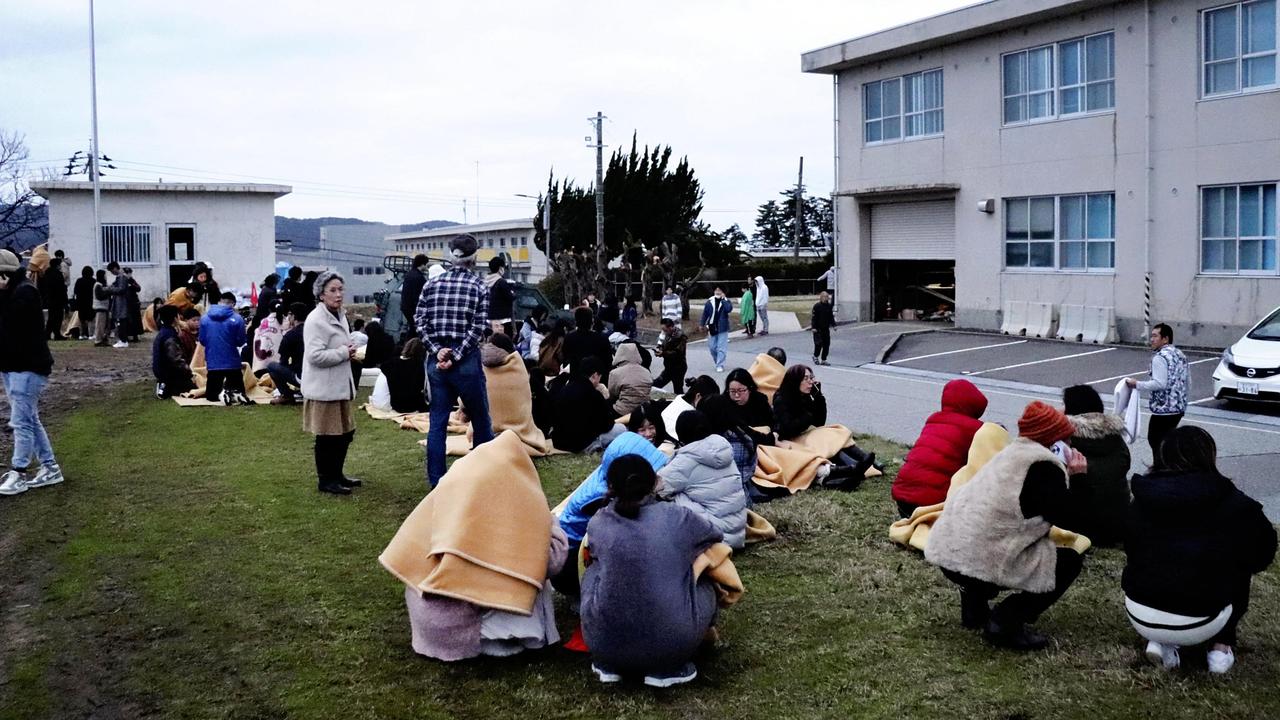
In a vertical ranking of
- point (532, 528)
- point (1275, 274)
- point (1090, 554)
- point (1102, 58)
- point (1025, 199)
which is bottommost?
point (1090, 554)

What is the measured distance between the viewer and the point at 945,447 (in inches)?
336

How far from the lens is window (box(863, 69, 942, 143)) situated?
1162 inches

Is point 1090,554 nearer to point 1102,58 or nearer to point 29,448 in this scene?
point 29,448

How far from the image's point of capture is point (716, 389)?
35.4 ft

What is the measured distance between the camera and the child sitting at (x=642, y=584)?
5.58 metres

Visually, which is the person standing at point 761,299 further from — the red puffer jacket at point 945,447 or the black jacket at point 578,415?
the red puffer jacket at point 945,447

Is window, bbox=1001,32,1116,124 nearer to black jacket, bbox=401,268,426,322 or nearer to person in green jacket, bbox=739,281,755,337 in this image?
person in green jacket, bbox=739,281,755,337

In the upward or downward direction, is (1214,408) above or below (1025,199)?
below

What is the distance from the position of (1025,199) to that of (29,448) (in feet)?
72.7

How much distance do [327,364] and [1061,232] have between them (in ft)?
66.7

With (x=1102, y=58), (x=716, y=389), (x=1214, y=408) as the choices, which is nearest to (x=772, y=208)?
(x=1102, y=58)

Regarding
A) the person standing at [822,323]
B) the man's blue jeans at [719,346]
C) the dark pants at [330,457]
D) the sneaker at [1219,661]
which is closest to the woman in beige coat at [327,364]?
the dark pants at [330,457]

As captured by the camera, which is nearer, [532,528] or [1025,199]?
[532,528]

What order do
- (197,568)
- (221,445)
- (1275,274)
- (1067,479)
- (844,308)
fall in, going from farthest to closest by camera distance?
(844,308) → (1275,274) → (221,445) → (197,568) → (1067,479)
